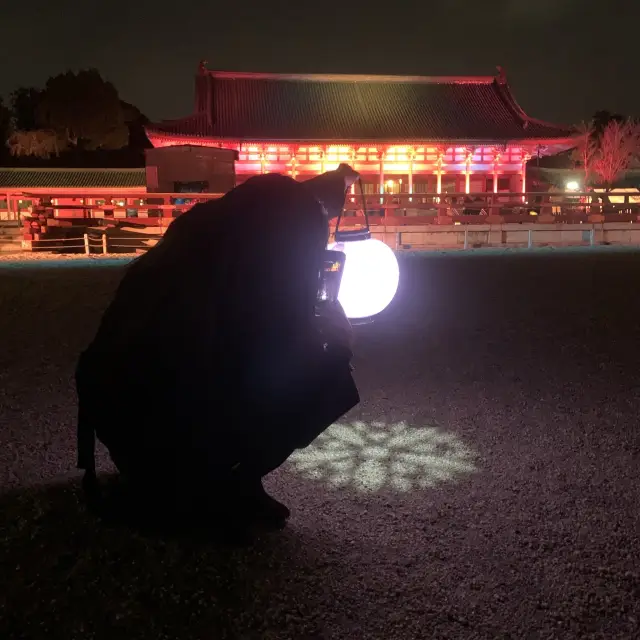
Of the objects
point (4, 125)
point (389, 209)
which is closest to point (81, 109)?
point (4, 125)

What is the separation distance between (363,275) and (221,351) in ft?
3.14

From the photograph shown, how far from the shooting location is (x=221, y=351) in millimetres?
2090

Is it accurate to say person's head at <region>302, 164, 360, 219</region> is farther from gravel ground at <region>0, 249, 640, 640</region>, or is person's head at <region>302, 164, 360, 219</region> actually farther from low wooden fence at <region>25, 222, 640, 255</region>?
low wooden fence at <region>25, 222, 640, 255</region>

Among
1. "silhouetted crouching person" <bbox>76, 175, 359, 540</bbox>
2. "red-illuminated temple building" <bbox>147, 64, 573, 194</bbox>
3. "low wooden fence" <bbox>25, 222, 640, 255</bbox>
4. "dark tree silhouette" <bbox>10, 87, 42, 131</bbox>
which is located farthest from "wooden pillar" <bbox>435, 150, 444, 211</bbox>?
"dark tree silhouette" <bbox>10, 87, 42, 131</bbox>

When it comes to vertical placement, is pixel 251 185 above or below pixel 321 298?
above

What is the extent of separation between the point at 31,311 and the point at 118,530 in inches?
204

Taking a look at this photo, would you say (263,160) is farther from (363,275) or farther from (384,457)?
(363,275)

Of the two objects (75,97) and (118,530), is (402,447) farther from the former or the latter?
(75,97)

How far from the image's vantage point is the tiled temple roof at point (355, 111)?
2222 centimetres

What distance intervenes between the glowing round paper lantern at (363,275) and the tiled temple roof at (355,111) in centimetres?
1978

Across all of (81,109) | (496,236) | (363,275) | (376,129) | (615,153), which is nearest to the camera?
(363,275)

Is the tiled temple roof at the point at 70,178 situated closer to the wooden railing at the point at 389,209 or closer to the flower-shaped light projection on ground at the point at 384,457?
the wooden railing at the point at 389,209

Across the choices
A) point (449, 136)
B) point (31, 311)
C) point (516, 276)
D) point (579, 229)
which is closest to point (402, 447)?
point (31, 311)

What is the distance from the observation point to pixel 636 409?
3.83 meters
